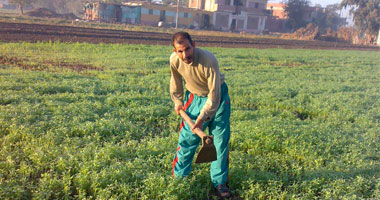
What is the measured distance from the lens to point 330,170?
177 inches

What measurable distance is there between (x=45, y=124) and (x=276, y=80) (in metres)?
8.86

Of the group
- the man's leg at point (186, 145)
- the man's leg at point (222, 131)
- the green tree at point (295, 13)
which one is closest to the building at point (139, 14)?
the green tree at point (295, 13)

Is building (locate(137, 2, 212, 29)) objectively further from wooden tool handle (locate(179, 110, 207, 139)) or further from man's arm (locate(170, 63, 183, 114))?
wooden tool handle (locate(179, 110, 207, 139))

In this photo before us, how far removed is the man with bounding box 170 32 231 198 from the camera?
10.6 ft

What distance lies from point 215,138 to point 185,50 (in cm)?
114

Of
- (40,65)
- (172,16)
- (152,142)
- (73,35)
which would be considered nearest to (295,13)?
(172,16)

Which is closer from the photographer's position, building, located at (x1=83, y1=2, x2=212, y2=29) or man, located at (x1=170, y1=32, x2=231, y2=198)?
man, located at (x1=170, y1=32, x2=231, y2=198)

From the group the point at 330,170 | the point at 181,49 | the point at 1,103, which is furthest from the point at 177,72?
the point at 1,103

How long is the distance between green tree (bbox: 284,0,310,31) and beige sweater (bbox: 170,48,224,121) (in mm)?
64493

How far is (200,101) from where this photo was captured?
3.58m

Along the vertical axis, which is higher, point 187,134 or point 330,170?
point 187,134

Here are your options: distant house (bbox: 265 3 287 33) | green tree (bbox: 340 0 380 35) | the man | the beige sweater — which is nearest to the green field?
the man

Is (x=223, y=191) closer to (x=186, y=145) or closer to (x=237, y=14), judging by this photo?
(x=186, y=145)

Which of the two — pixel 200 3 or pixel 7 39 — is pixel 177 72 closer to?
pixel 7 39
